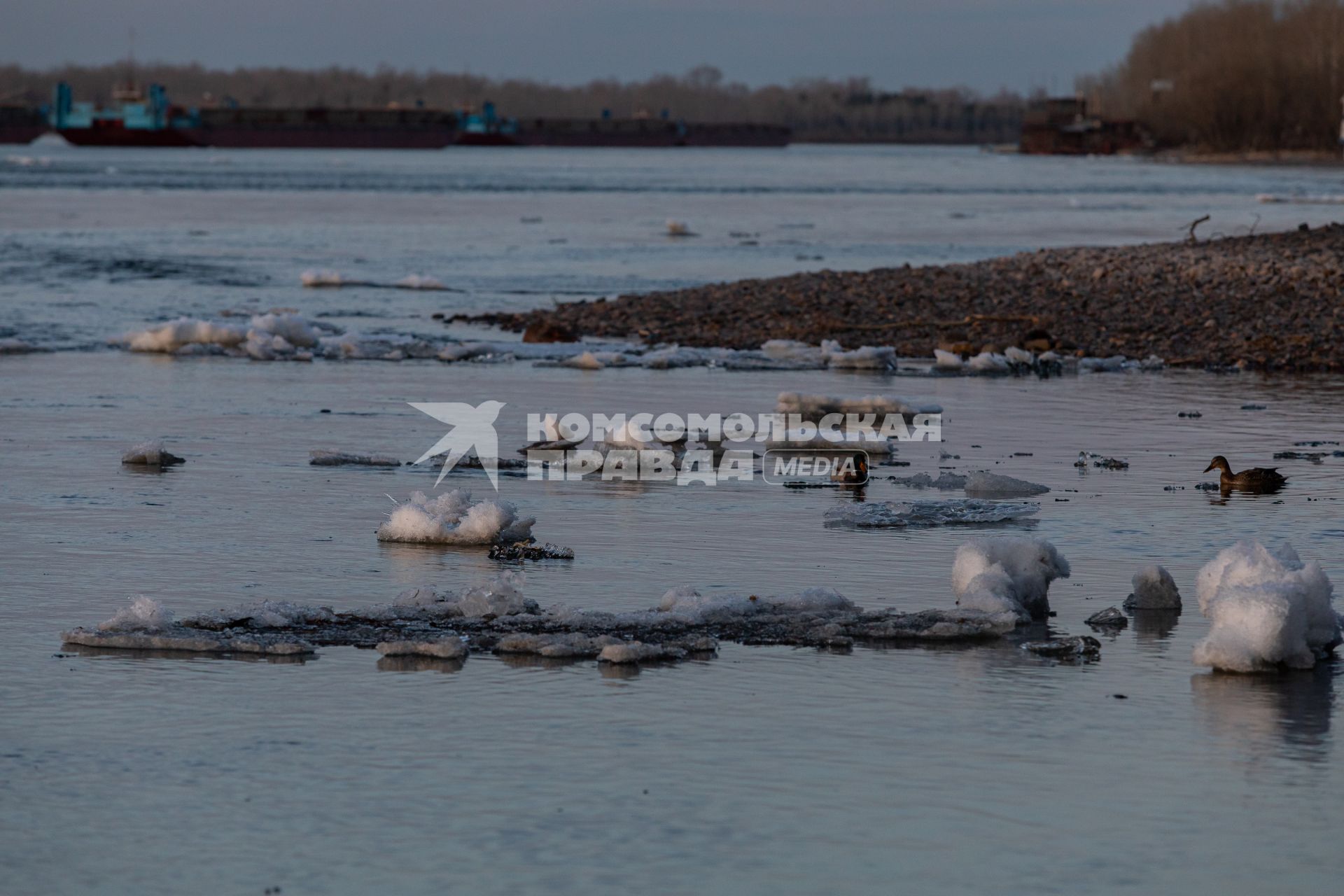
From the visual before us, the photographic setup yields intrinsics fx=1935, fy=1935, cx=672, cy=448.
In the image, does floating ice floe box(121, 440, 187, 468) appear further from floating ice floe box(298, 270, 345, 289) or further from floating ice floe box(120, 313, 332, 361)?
Result: floating ice floe box(298, 270, 345, 289)

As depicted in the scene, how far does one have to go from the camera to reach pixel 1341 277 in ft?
75.9

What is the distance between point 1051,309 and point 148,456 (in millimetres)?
13486

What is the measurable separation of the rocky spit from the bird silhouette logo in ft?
20.2

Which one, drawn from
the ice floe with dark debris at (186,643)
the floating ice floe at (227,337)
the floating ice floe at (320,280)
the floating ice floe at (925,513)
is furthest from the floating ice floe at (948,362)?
the floating ice floe at (320,280)

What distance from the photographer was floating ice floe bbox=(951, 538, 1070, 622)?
8.04 meters

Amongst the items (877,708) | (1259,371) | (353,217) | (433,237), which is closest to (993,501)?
(877,708)

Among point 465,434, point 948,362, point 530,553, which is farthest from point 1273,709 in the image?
point 948,362

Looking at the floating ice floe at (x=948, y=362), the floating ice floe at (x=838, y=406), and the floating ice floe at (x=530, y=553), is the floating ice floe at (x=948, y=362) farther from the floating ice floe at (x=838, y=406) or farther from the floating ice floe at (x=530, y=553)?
the floating ice floe at (x=530, y=553)

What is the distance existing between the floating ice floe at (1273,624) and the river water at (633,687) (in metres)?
0.13

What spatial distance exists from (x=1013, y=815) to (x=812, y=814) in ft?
1.88

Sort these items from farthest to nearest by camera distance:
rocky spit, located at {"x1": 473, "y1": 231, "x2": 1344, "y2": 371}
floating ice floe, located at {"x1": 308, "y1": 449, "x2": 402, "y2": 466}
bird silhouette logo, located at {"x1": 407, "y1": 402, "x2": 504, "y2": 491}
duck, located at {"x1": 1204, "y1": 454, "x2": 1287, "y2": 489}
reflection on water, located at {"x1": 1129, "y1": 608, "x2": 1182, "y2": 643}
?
rocky spit, located at {"x1": 473, "y1": 231, "x2": 1344, "y2": 371}, bird silhouette logo, located at {"x1": 407, "y1": 402, "x2": 504, "y2": 491}, floating ice floe, located at {"x1": 308, "y1": 449, "x2": 402, "y2": 466}, duck, located at {"x1": 1204, "y1": 454, "x2": 1287, "y2": 489}, reflection on water, located at {"x1": 1129, "y1": 608, "x2": 1182, "y2": 643}

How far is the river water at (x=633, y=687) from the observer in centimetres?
520

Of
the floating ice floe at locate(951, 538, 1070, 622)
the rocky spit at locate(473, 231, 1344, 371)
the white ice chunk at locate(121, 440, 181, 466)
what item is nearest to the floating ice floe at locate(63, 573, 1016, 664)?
the floating ice floe at locate(951, 538, 1070, 622)

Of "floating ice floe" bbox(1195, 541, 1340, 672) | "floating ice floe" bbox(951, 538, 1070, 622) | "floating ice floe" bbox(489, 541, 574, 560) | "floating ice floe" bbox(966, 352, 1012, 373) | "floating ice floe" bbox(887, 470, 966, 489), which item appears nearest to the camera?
"floating ice floe" bbox(1195, 541, 1340, 672)
